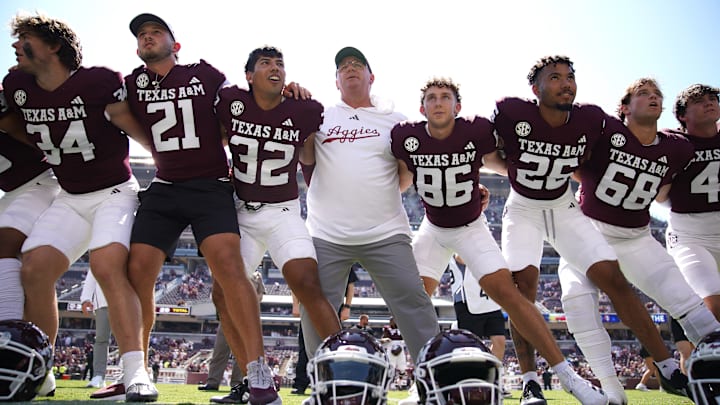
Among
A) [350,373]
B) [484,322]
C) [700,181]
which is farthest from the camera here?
[484,322]

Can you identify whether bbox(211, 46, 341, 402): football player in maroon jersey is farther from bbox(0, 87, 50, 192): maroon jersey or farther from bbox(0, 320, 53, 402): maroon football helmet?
bbox(0, 87, 50, 192): maroon jersey

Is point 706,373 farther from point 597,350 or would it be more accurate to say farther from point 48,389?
point 48,389

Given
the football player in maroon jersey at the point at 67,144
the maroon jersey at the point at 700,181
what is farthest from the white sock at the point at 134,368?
the maroon jersey at the point at 700,181

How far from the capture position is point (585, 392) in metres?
3.30

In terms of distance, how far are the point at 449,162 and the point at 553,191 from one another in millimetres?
933

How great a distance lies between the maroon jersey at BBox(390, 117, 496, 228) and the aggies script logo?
196mm

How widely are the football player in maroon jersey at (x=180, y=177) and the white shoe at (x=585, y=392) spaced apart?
2.01m

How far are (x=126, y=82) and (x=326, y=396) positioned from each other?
290 cm

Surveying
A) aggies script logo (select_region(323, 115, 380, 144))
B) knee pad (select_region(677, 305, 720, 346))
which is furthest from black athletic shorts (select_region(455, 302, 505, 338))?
aggies script logo (select_region(323, 115, 380, 144))

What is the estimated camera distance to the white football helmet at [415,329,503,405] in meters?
2.33

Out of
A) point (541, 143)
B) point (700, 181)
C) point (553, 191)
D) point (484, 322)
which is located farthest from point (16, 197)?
point (484, 322)

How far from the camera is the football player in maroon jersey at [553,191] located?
13.3ft

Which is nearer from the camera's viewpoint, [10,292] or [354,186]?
[10,292]

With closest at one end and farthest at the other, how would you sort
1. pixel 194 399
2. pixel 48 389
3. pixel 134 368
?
pixel 134 368 → pixel 48 389 → pixel 194 399
